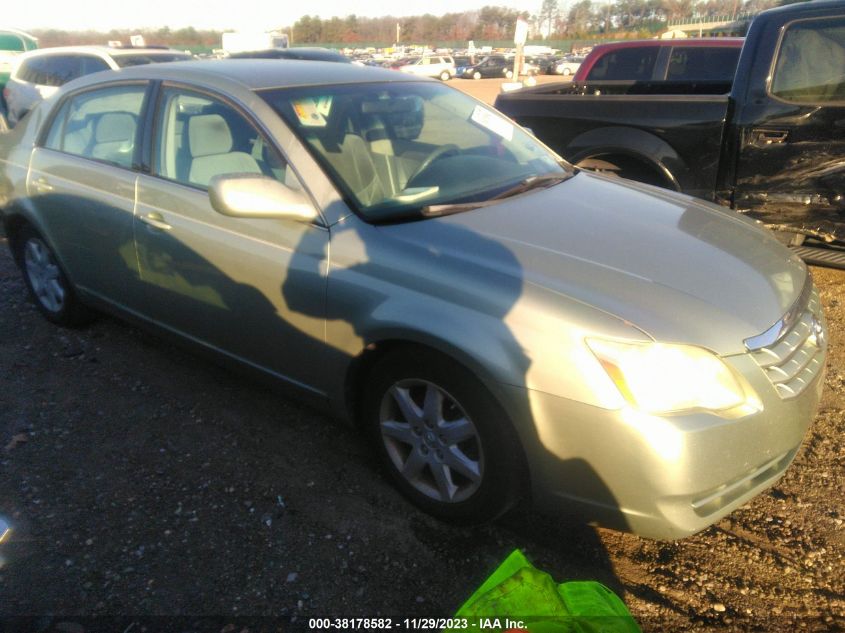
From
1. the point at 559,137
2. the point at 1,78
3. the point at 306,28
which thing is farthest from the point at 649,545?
the point at 306,28

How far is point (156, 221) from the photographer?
3283 mm

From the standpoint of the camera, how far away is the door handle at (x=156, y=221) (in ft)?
10.6

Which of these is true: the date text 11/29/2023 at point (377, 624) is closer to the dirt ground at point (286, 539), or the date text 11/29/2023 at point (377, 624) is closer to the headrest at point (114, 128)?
the dirt ground at point (286, 539)

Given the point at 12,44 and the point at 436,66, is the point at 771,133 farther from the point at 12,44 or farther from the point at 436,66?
the point at 436,66

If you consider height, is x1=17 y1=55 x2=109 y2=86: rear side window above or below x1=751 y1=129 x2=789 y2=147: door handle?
below

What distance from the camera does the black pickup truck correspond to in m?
4.21

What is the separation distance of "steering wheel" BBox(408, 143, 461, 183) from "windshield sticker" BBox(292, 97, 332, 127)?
461 millimetres

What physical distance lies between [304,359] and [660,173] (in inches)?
122

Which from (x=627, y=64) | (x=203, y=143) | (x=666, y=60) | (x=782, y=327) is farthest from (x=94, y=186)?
(x=627, y=64)

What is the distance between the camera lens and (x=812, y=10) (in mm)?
4285

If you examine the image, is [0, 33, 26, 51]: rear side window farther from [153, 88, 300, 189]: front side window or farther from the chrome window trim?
the chrome window trim

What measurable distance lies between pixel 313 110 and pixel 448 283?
122 centimetres

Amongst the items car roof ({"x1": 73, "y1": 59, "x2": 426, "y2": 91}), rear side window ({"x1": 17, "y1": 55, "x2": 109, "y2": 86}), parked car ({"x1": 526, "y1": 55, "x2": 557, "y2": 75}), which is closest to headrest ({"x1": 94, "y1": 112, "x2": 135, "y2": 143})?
car roof ({"x1": 73, "y1": 59, "x2": 426, "y2": 91})

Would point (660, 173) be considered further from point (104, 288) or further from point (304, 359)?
point (104, 288)
